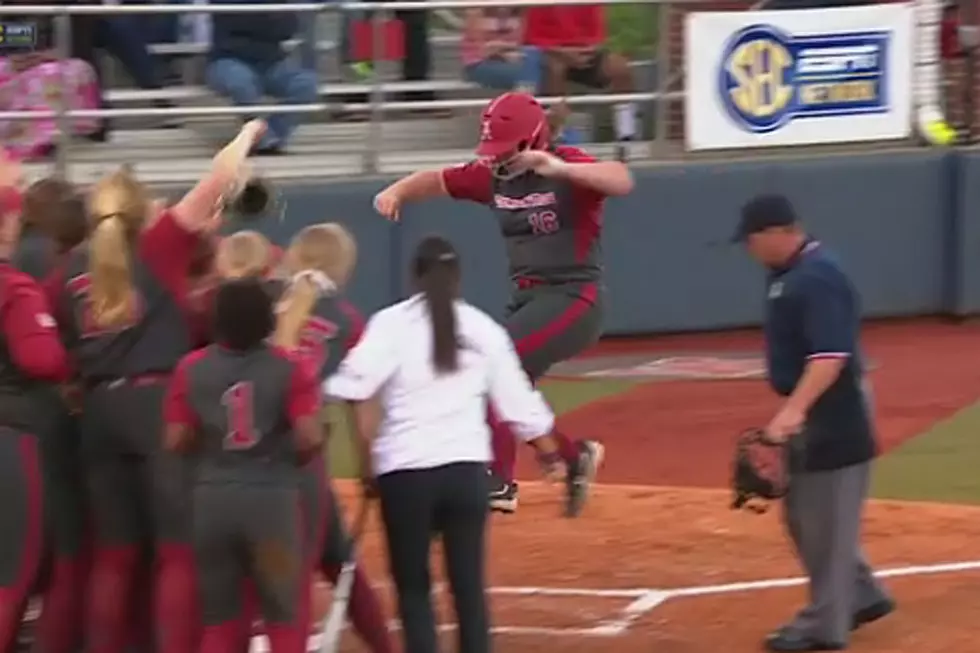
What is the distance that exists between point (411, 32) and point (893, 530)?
19.4 ft

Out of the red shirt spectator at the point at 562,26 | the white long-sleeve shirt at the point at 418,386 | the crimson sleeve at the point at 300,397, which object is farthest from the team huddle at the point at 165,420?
the red shirt spectator at the point at 562,26

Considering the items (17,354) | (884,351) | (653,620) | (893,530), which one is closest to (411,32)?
(884,351)

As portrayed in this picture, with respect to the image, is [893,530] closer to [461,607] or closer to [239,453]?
[461,607]

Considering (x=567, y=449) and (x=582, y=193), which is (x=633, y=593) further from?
(x=582, y=193)

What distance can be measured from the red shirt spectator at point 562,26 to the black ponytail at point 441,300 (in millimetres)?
7852

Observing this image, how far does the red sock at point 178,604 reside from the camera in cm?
664

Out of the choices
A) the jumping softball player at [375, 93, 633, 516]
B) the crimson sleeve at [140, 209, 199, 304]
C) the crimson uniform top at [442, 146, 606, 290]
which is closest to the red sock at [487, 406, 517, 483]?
the jumping softball player at [375, 93, 633, 516]

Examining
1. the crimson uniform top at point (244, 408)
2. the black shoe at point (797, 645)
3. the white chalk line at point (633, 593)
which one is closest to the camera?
the crimson uniform top at point (244, 408)

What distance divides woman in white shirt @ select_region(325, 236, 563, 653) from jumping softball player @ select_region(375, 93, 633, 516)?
5.17 ft

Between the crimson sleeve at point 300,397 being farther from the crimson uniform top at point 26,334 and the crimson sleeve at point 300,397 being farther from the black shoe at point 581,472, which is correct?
the black shoe at point 581,472

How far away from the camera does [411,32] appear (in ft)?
46.3

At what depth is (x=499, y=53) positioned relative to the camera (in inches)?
555

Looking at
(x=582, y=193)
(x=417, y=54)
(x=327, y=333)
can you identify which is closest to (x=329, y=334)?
(x=327, y=333)

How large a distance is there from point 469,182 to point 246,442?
2.80m
